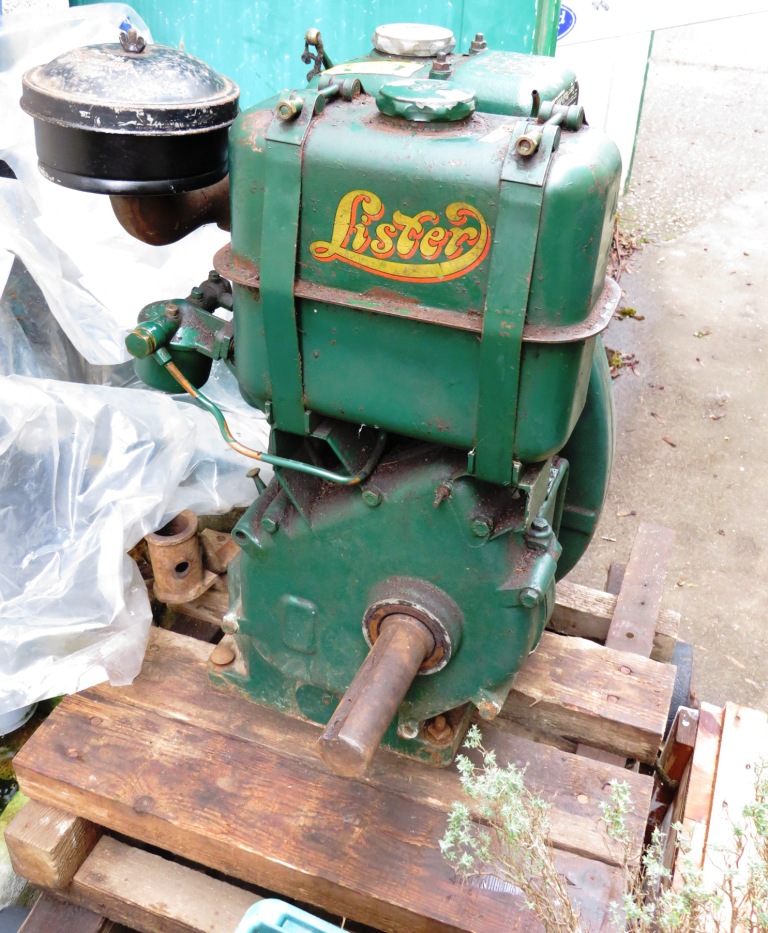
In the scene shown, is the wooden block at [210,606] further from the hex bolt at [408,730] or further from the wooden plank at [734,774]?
the wooden plank at [734,774]

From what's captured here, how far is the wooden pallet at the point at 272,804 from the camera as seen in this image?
53.9 inches

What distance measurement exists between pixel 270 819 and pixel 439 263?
0.92 metres

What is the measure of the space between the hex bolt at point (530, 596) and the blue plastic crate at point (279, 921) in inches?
20.6

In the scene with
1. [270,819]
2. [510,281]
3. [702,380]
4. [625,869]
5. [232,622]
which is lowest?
[702,380]

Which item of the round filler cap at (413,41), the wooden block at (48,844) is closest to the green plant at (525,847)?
the wooden block at (48,844)

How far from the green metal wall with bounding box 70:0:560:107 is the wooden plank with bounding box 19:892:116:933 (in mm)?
2263

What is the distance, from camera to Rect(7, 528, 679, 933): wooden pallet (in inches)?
53.9

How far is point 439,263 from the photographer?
3.68 ft

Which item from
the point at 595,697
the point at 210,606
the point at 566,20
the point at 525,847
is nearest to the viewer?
the point at 525,847

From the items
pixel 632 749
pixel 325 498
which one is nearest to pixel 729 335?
pixel 632 749

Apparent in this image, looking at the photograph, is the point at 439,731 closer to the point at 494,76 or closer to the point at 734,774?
the point at 734,774

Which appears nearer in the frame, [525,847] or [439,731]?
[525,847]

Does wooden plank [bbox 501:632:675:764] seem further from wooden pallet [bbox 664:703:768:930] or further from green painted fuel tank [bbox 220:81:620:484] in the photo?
green painted fuel tank [bbox 220:81:620:484]

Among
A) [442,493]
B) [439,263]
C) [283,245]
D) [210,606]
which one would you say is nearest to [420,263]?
[439,263]
